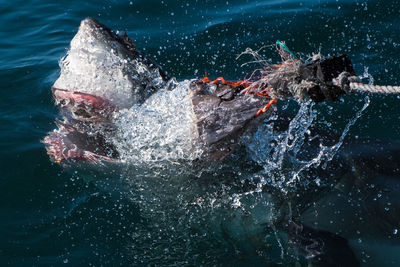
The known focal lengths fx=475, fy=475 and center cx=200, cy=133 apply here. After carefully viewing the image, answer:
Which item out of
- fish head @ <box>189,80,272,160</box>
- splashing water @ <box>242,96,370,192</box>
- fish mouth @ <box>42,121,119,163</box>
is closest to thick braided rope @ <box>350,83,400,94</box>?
fish head @ <box>189,80,272,160</box>

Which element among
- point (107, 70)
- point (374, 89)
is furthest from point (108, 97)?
point (374, 89)

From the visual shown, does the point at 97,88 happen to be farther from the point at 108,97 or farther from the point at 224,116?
the point at 224,116

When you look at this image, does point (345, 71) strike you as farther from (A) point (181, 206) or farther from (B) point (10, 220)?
(B) point (10, 220)

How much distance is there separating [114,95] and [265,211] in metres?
1.55

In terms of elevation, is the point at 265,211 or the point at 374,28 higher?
the point at 374,28

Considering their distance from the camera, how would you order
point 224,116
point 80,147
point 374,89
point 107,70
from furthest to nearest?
point 107,70 < point 80,147 < point 224,116 < point 374,89

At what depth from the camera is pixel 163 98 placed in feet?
12.7

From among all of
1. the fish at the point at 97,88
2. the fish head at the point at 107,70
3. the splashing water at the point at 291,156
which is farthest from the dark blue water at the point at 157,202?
the fish head at the point at 107,70

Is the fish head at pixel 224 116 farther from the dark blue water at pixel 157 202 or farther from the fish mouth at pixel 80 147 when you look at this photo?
the fish mouth at pixel 80 147

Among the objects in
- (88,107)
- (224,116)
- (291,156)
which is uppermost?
(224,116)

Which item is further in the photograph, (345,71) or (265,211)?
(265,211)

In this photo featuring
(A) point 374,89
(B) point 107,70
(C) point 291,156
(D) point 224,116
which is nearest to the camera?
(A) point 374,89

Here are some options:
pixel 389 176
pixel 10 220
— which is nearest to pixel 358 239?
pixel 389 176

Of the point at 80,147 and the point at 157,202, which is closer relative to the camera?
the point at 80,147
